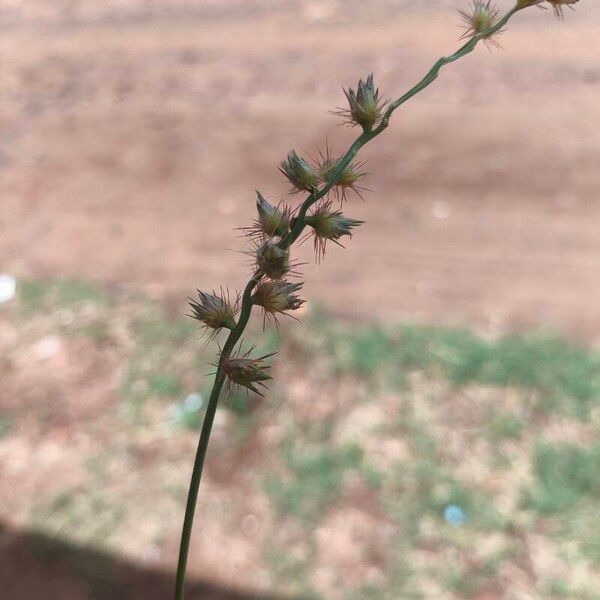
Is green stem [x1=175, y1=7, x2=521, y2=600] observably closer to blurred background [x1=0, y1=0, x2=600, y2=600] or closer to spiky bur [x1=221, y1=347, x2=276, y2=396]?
spiky bur [x1=221, y1=347, x2=276, y2=396]

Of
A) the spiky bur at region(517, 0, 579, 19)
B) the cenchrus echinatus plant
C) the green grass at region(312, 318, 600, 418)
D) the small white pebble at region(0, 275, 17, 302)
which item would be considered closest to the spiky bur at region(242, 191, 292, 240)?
the cenchrus echinatus plant

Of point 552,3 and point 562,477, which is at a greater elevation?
point 562,477

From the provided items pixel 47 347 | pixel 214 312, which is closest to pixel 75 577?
pixel 47 347

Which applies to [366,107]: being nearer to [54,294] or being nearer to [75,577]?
[75,577]

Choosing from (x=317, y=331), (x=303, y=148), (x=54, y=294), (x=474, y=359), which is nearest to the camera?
(x=474, y=359)

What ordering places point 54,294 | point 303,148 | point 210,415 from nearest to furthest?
point 210,415 → point 54,294 → point 303,148

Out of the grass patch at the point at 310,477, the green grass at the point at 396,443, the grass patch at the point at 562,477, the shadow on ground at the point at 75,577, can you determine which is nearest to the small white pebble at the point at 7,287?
the green grass at the point at 396,443
